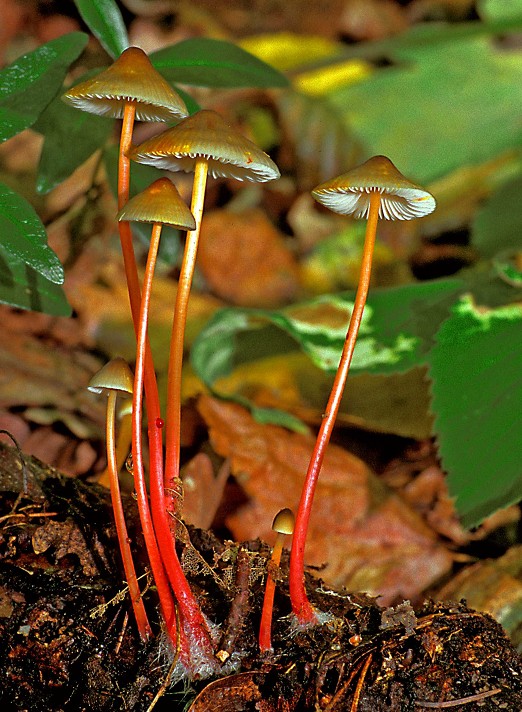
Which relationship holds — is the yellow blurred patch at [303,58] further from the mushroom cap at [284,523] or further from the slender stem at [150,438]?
the mushroom cap at [284,523]

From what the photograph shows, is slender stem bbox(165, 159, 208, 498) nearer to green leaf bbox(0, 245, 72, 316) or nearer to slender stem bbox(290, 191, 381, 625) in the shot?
slender stem bbox(290, 191, 381, 625)

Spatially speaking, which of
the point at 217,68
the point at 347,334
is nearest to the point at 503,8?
the point at 217,68

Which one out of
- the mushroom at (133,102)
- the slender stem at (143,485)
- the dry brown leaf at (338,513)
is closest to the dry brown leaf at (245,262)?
the dry brown leaf at (338,513)

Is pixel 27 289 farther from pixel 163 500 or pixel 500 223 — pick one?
pixel 500 223

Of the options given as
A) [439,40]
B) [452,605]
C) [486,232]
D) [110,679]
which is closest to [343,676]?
[452,605]

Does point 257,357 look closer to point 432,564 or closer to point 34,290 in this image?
point 432,564
